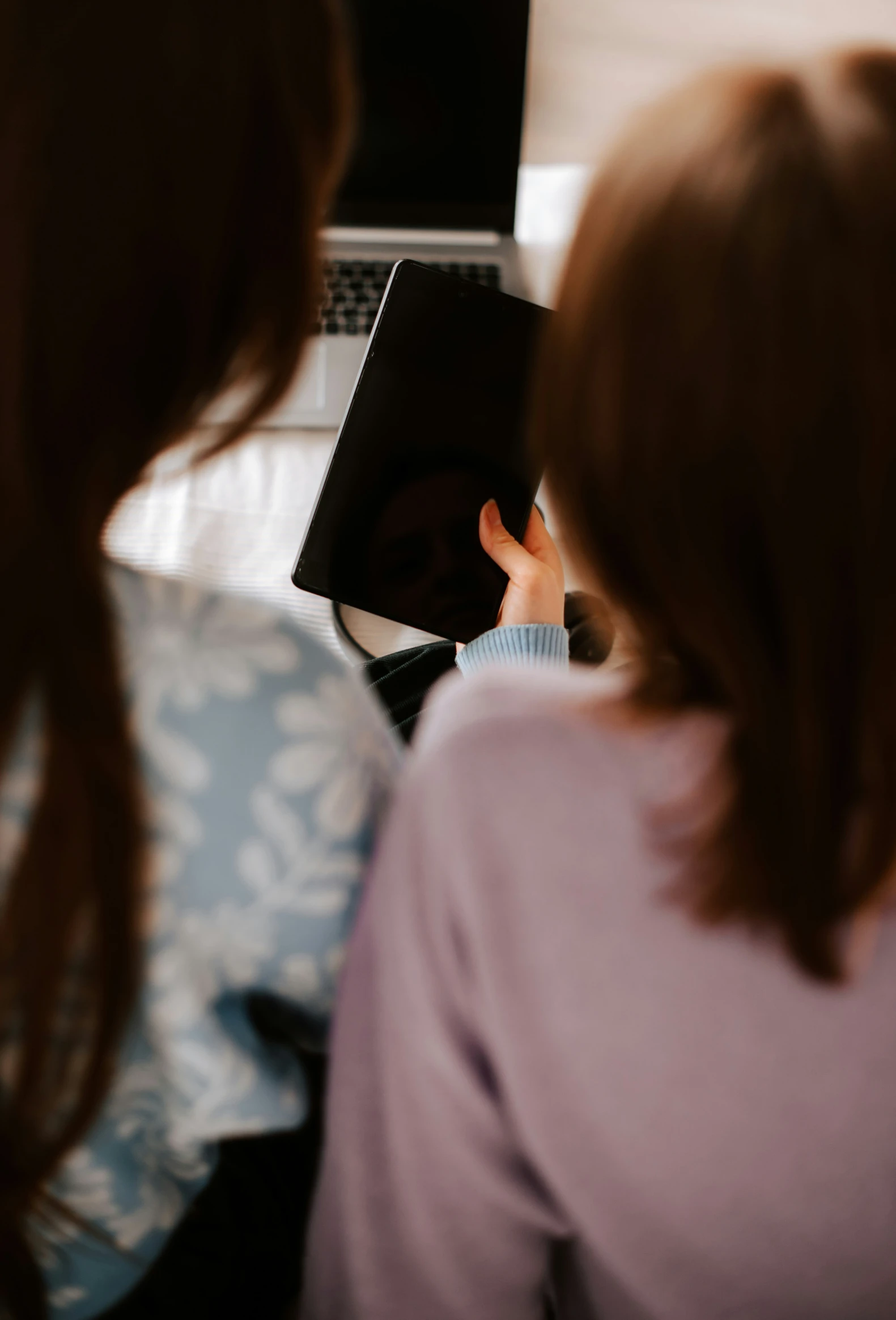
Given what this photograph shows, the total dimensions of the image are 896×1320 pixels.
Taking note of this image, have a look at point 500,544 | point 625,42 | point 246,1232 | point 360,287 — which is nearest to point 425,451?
point 500,544

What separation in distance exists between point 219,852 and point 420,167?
72cm

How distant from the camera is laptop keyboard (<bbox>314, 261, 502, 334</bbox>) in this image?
785mm

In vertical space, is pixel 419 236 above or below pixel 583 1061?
above

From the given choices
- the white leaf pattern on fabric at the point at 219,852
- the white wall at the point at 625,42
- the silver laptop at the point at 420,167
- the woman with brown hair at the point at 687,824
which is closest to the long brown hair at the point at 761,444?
the woman with brown hair at the point at 687,824

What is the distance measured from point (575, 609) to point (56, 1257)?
1.62ft

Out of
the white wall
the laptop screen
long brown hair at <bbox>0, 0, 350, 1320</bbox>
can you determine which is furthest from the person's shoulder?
the white wall

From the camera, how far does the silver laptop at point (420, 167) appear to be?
2.40ft

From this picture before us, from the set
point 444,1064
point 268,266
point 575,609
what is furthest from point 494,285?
point 444,1064

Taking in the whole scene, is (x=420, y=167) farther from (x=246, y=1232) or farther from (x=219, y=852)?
(x=246, y=1232)

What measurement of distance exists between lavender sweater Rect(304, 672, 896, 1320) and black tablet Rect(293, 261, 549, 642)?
294 millimetres

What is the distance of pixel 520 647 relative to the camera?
0.53 metres

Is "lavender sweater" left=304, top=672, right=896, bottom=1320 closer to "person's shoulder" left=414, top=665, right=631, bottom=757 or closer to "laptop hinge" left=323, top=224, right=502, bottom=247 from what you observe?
"person's shoulder" left=414, top=665, right=631, bottom=757

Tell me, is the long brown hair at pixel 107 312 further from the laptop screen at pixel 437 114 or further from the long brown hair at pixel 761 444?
the laptop screen at pixel 437 114

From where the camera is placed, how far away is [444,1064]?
1.07 feet
